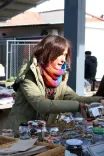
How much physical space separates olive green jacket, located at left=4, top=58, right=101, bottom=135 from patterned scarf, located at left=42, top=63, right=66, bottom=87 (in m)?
0.04

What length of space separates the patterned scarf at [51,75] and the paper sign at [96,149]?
71cm

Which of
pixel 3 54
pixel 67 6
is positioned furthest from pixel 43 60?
pixel 3 54

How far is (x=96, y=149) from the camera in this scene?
5.23 ft

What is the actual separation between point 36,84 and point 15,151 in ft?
2.82

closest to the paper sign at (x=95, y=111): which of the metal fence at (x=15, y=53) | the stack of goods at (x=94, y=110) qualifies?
the stack of goods at (x=94, y=110)

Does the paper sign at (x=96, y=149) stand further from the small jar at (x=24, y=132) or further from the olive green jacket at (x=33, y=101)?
the olive green jacket at (x=33, y=101)

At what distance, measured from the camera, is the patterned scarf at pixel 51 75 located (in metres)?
2.19

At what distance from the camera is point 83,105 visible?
2113mm

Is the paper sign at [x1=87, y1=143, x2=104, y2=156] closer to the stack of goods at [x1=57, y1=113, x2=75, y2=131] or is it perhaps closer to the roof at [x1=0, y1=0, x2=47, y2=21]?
the stack of goods at [x1=57, y1=113, x2=75, y2=131]

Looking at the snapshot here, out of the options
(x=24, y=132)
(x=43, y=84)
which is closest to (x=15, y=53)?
(x=43, y=84)

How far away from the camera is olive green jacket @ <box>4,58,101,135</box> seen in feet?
6.81

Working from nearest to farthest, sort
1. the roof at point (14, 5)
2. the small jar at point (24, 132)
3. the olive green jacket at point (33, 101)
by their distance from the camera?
the small jar at point (24, 132) → the olive green jacket at point (33, 101) → the roof at point (14, 5)

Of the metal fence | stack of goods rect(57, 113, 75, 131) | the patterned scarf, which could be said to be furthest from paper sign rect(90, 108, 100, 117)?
the metal fence

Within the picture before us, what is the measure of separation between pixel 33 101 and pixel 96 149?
0.62m
